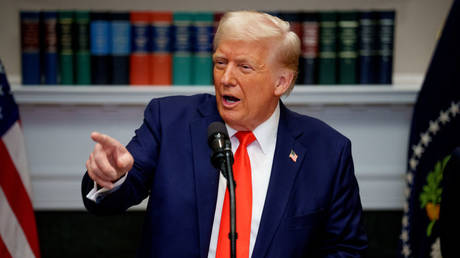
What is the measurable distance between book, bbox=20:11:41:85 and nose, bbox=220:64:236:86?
1279mm

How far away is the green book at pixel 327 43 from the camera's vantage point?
7.70ft

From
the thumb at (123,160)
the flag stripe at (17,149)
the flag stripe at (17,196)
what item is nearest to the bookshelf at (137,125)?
the flag stripe at (17,149)

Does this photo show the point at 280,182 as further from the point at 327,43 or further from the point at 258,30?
the point at 327,43

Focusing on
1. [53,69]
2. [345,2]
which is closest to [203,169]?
[53,69]

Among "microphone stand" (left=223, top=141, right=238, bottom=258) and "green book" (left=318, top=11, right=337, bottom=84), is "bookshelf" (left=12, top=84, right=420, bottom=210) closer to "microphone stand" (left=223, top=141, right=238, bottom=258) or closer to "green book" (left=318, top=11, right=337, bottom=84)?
"green book" (left=318, top=11, right=337, bottom=84)

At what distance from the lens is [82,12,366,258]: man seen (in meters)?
1.45

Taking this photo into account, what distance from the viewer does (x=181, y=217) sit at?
149 cm

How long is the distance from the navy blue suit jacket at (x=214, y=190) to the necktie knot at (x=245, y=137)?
92mm

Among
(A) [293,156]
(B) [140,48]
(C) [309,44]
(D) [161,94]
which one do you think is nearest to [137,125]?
(D) [161,94]

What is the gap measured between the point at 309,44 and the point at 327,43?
0.29ft

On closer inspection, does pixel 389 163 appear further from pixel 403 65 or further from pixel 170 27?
pixel 170 27

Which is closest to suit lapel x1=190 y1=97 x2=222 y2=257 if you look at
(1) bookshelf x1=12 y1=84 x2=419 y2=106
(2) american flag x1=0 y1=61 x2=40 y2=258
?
(1) bookshelf x1=12 y1=84 x2=419 y2=106

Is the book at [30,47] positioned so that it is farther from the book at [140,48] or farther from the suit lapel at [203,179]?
the suit lapel at [203,179]

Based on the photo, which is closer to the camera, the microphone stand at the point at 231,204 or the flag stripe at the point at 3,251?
the microphone stand at the point at 231,204
